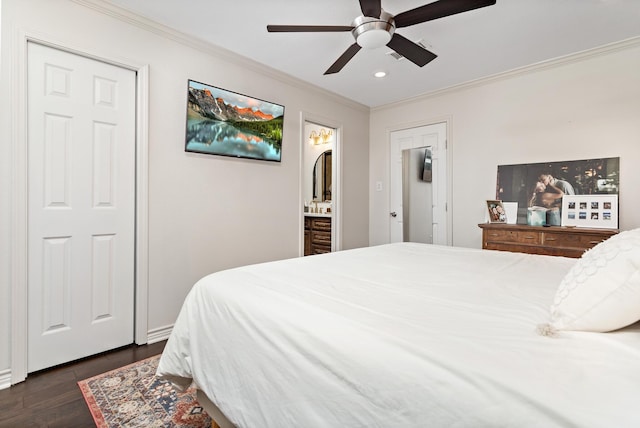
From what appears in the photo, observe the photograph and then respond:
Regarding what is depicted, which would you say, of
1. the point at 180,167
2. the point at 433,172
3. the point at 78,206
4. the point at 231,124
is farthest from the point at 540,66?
the point at 78,206

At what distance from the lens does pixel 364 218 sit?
4.73 meters

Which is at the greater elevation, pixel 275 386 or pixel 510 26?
pixel 510 26

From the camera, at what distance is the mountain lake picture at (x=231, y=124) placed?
280 cm

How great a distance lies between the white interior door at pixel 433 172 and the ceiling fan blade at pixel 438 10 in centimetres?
227

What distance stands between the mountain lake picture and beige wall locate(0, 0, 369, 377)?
0.09 metres

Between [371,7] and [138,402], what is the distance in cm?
263

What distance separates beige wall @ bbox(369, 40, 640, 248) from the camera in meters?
2.88

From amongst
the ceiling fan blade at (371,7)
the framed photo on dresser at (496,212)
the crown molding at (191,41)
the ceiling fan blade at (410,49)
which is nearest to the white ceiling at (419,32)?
the crown molding at (191,41)

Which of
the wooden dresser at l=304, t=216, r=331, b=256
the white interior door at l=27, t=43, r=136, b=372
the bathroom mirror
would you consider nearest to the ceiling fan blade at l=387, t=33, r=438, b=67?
the white interior door at l=27, t=43, r=136, b=372

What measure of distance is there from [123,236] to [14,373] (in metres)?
1.01

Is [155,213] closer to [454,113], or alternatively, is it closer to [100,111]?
[100,111]

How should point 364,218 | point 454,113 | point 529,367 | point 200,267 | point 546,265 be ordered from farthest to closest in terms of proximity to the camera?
point 364,218, point 454,113, point 200,267, point 546,265, point 529,367

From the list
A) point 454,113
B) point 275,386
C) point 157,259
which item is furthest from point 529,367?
point 454,113

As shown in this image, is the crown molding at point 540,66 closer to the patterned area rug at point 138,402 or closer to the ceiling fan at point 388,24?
the ceiling fan at point 388,24
